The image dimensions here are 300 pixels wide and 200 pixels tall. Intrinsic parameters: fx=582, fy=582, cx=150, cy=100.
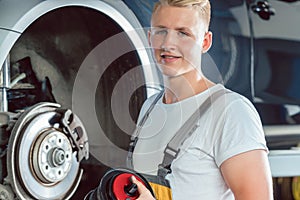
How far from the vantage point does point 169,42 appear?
1.35 metres

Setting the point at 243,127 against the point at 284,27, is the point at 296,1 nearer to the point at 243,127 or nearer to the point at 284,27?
the point at 284,27

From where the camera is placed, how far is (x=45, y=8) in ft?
5.35

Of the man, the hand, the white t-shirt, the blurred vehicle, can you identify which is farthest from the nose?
the blurred vehicle

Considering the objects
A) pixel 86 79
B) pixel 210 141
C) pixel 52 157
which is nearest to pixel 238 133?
pixel 210 141

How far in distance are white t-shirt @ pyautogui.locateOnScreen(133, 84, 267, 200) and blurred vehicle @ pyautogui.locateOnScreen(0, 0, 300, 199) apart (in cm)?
39

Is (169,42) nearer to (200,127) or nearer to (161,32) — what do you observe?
(161,32)

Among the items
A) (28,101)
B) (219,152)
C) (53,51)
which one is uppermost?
(53,51)

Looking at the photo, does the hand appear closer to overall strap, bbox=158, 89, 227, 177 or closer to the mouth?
overall strap, bbox=158, 89, 227, 177

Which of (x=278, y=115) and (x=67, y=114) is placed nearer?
(x=67, y=114)

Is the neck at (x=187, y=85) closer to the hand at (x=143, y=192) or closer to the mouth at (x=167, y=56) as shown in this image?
the mouth at (x=167, y=56)

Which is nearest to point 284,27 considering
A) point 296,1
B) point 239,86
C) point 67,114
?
point 296,1

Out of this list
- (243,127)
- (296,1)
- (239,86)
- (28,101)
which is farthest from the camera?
(296,1)

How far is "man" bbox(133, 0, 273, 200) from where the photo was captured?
1.25 metres

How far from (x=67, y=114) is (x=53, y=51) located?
28 cm
